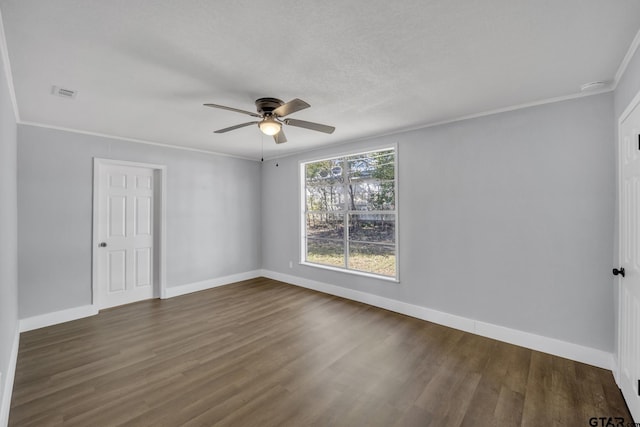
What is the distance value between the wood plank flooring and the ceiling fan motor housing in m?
2.43

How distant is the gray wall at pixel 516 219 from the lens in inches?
104

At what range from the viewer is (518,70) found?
2238mm

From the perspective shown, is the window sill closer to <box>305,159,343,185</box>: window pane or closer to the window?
the window

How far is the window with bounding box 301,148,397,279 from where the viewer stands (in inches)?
167

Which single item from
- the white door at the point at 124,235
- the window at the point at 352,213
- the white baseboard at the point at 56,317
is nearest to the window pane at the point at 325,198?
the window at the point at 352,213

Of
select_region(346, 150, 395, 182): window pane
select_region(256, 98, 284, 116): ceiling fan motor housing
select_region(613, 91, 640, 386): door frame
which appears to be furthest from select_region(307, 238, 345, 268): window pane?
select_region(613, 91, 640, 386): door frame

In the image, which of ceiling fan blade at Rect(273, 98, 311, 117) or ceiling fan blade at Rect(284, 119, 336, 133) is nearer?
ceiling fan blade at Rect(273, 98, 311, 117)

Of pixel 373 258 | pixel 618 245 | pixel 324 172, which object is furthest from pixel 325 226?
pixel 618 245

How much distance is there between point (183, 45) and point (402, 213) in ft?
10.4

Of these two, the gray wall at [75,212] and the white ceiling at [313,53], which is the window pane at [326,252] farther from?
the white ceiling at [313,53]

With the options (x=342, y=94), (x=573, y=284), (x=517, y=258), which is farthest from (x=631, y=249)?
(x=342, y=94)

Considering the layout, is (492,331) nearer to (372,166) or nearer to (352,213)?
(352,213)

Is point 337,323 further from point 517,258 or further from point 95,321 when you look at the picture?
point 95,321

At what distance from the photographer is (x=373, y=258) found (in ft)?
14.6
